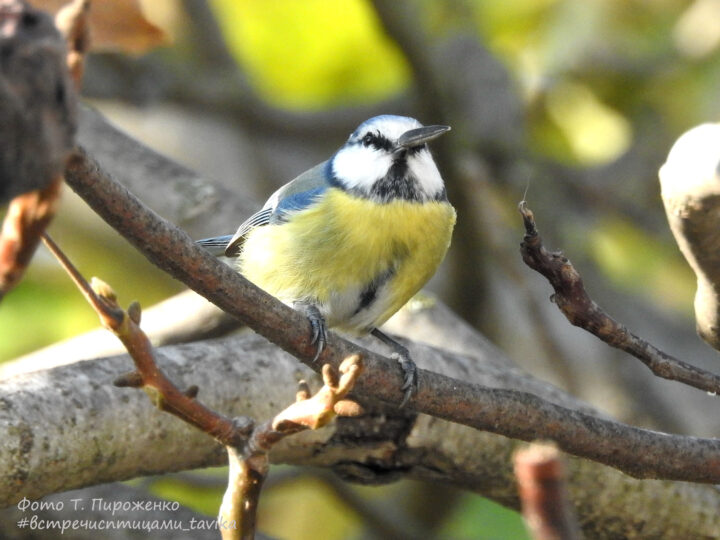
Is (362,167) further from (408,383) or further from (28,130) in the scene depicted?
(28,130)

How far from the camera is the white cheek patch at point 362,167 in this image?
2.29 metres

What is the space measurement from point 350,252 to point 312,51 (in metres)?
1.41

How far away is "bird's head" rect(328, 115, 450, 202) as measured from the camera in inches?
89.3

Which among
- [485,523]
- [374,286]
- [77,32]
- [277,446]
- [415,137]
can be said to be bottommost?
[485,523]

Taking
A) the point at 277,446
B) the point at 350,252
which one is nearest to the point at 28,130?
the point at 277,446

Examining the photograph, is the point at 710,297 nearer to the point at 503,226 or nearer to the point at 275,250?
the point at 275,250

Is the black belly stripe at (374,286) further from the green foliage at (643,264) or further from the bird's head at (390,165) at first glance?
the green foliage at (643,264)

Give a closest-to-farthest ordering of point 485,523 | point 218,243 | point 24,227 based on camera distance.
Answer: point 24,227 < point 218,243 < point 485,523

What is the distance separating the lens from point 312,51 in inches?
132

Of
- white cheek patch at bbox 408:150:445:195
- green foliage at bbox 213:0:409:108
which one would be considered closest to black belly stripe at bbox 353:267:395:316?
white cheek patch at bbox 408:150:445:195

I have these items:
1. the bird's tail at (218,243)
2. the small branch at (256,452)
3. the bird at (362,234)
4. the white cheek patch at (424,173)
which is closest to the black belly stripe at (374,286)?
the bird at (362,234)

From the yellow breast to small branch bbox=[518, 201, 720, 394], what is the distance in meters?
0.82

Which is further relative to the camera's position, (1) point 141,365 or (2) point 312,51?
(2) point 312,51

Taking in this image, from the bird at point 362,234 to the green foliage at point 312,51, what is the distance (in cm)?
93
